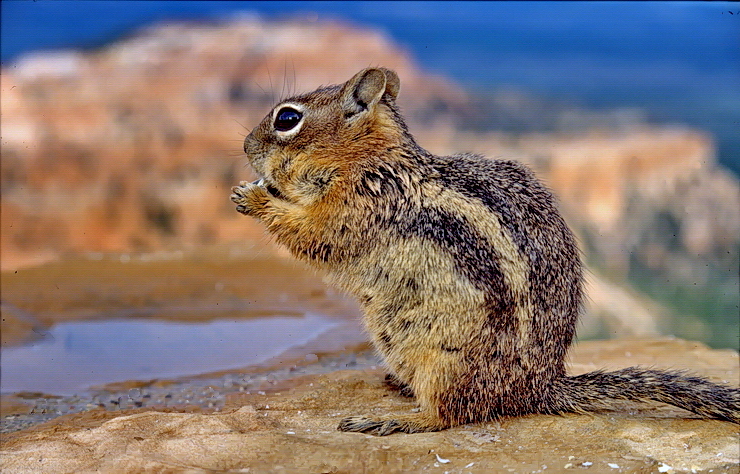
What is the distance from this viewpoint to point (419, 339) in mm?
5469

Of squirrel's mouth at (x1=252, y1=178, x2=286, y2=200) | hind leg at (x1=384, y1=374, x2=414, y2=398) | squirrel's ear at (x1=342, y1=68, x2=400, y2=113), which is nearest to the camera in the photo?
squirrel's ear at (x1=342, y1=68, x2=400, y2=113)

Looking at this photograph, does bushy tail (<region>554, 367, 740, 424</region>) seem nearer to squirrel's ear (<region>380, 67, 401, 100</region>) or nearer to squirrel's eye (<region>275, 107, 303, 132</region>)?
squirrel's ear (<region>380, 67, 401, 100</region>)

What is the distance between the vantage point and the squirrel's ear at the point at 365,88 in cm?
591

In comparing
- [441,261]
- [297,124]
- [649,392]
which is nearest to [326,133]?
[297,124]

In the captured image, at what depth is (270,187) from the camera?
6250 millimetres

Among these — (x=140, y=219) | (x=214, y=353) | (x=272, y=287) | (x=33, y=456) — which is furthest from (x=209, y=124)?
(x=33, y=456)

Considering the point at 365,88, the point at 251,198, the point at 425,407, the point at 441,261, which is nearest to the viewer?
the point at 441,261

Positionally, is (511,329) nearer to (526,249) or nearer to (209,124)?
(526,249)

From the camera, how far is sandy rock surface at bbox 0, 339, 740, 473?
4887 mm

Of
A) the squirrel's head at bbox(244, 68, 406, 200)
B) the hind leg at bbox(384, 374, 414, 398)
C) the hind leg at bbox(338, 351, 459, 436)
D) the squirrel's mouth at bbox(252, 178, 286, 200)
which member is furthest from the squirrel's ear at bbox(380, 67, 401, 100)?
the hind leg at bbox(384, 374, 414, 398)

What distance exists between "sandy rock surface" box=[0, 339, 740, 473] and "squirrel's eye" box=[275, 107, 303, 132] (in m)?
2.20

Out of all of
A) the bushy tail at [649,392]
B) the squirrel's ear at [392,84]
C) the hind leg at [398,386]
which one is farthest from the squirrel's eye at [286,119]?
the bushy tail at [649,392]

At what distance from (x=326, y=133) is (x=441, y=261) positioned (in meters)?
1.38

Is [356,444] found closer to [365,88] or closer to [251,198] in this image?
[251,198]
